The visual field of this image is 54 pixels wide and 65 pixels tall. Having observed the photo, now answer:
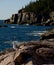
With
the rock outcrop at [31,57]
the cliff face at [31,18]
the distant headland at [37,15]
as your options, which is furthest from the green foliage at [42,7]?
the rock outcrop at [31,57]

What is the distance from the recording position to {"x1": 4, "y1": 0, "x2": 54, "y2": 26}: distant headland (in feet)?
546

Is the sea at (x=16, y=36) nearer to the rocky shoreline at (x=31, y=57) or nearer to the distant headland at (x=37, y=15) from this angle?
the rocky shoreline at (x=31, y=57)

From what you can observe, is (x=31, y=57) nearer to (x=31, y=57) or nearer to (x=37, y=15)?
(x=31, y=57)

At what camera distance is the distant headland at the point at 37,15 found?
166 metres

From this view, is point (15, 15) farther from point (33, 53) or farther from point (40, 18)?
point (33, 53)

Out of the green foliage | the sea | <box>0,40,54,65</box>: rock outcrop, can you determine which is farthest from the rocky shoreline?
the green foliage

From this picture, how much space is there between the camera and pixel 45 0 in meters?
193

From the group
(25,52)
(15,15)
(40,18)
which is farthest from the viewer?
(15,15)

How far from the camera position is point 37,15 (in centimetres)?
17450

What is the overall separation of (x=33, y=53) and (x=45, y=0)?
179m

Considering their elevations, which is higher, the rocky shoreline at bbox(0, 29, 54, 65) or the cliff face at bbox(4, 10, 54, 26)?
the rocky shoreline at bbox(0, 29, 54, 65)

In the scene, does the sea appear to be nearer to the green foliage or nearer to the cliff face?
the cliff face

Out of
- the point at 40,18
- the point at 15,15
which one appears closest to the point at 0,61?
the point at 40,18

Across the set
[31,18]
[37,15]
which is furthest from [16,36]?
[37,15]
